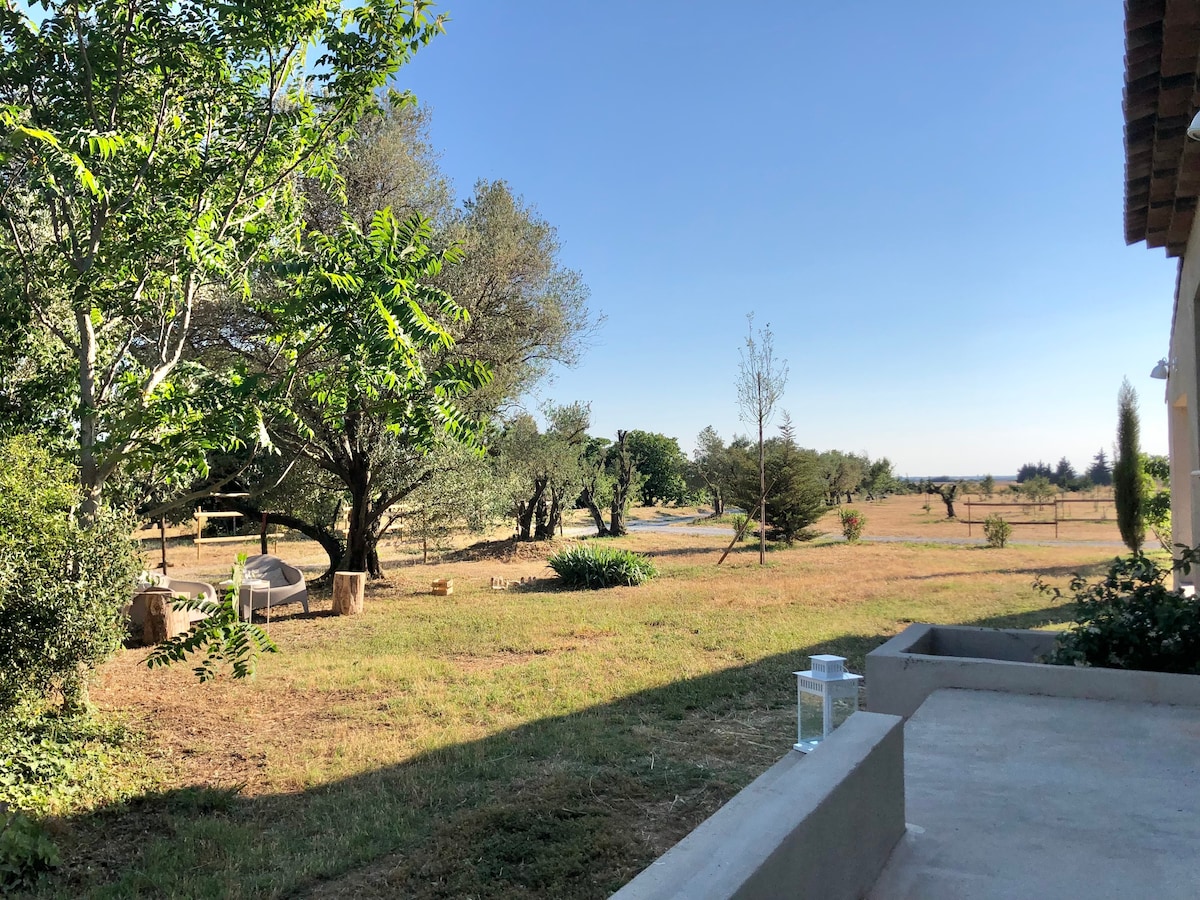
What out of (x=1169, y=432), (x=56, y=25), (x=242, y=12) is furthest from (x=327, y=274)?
(x=1169, y=432)

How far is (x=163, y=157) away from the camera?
18.1ft

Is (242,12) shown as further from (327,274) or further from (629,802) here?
(629,802)

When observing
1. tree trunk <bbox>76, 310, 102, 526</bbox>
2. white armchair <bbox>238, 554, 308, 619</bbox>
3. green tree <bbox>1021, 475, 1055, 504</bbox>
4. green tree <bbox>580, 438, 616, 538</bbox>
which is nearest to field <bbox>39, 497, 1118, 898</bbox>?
white armchair <bbox>238, 554, 308, 619</bbox>

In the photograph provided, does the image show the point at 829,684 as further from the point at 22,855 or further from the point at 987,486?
the point at 987,486

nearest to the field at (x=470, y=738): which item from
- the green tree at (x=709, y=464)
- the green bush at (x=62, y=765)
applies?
the green bush at (x=62, y=765)

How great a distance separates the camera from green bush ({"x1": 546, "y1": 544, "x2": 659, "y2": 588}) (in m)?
14.5

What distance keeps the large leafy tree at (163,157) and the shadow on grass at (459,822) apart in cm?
236

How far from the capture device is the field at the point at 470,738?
373cm

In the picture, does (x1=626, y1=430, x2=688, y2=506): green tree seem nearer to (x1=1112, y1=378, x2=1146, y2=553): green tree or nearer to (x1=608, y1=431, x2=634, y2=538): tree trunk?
(x1=608, y1=431, x2=634, y2=538): tree trunk

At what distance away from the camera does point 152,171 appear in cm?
545

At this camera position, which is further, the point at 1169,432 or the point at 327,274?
the point at 1169,432

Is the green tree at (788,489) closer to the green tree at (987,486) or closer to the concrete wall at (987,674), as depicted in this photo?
the concrete wall at (987,674)

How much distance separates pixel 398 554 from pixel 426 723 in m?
17.0

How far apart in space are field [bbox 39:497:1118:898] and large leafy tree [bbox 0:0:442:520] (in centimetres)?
225
